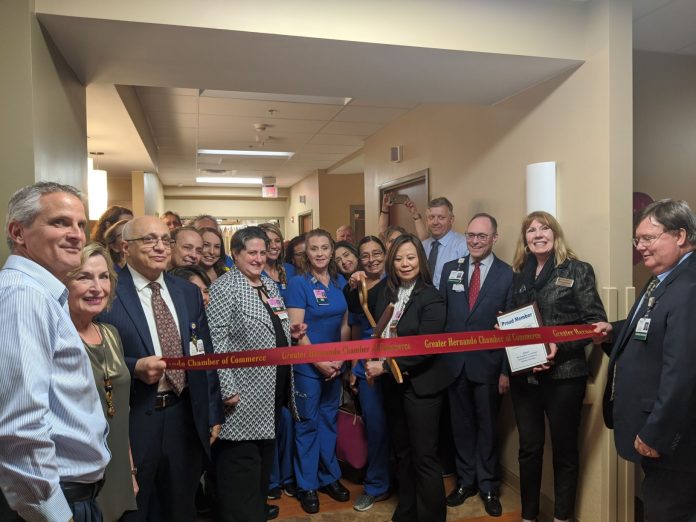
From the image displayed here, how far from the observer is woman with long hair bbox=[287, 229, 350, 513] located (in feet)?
9.99

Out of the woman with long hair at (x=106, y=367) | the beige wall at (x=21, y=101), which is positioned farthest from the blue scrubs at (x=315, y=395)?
the beige wall at (x=21, y=101)

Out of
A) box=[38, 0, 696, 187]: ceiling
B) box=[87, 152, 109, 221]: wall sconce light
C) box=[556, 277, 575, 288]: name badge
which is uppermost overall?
box=[38, 0, 696, 187]: ceiling

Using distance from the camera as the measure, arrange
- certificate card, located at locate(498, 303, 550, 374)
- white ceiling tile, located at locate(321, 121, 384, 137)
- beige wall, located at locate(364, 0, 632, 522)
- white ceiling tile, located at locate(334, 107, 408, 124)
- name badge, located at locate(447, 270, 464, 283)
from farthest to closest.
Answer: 1. white ceiling tile, located at locate(321, 121, 384, 137)
2. white ceiling tile, located at locate(334, 107, 408, 124)
3. name badge, located at locate(447, 270, 464, 283)
4. beige wall, located at locate(364, 0, 632, 522)
5. certificate card, located at locate(498, 303, 550, 374)

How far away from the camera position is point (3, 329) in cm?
117

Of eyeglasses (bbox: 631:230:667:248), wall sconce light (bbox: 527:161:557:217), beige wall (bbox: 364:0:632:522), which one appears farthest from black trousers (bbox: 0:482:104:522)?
wall sconce light (bbox: 527:161:557:217)

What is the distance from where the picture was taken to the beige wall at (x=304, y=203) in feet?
31.9

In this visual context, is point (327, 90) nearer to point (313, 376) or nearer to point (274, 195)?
point (313, 376)

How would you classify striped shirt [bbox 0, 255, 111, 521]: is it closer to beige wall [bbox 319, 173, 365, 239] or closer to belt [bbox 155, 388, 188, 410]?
belt [bbox 155, 388, 188, 410]

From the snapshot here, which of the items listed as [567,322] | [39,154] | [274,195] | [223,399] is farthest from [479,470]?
[274,195]

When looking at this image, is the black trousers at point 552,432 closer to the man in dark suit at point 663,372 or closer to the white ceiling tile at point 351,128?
the man in dark suit at point 663,372

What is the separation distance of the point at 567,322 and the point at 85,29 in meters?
2.81

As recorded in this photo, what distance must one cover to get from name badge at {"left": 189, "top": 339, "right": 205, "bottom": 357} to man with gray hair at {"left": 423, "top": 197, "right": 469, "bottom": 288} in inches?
82.0

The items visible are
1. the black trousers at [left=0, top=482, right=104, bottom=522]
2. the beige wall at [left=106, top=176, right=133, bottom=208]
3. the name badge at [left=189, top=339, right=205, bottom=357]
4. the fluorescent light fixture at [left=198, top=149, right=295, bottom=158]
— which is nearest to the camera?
the black trousers at [left=0, top=482, right=104, bottom=522]

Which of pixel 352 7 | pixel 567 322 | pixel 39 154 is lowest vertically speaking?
pixel 567 322
